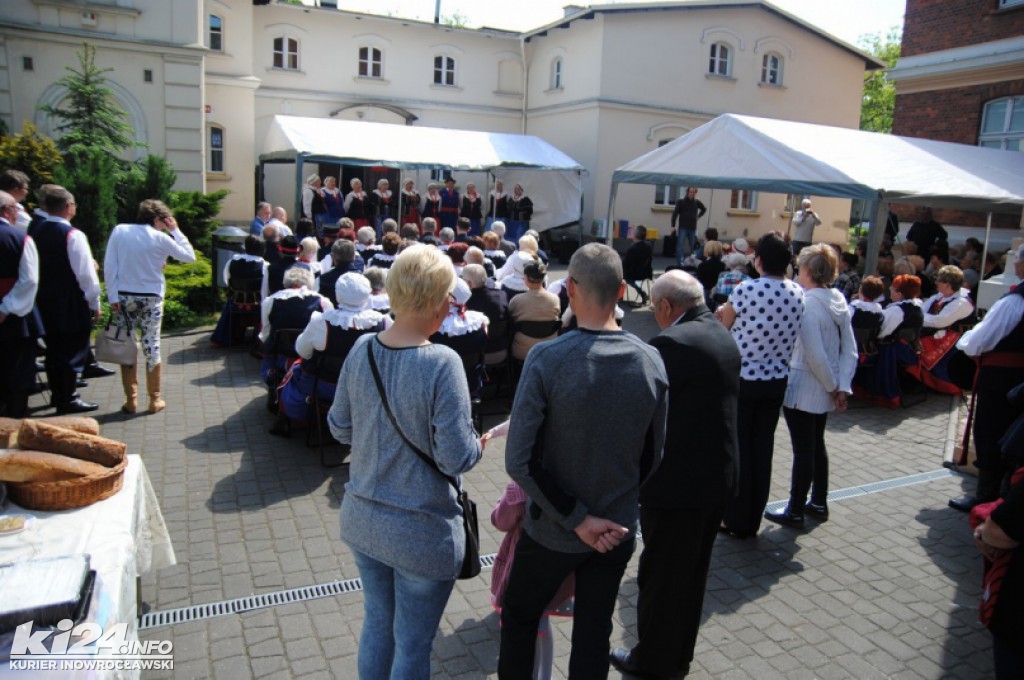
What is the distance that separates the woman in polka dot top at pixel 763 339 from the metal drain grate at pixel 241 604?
8.15ft

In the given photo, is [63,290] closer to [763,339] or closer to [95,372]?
[95,372]

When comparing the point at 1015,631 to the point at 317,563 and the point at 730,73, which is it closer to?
the point at 317,563

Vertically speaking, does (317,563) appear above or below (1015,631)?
below

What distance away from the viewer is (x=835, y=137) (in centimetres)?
1137

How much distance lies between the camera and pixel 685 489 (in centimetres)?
302

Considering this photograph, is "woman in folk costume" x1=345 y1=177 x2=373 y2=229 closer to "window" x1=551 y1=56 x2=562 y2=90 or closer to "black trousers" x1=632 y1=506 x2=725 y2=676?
"window" x1=551 y1=56 x2=562 y2=90

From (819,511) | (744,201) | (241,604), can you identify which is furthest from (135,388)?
(744,201)

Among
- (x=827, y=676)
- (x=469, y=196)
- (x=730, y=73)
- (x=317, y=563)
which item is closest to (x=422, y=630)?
(x=317, y=563)

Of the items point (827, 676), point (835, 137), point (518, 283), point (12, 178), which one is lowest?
A: point (827, 676)

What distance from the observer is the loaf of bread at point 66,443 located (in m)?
2.77

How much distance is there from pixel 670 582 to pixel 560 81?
22.8 metres

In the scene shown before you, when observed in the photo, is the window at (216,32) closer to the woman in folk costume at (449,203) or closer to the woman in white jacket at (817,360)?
the woman in folk costume at (449,203)

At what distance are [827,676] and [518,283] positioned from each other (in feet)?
18.3

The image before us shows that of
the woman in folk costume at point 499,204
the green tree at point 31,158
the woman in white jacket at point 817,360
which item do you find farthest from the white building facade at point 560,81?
the woman in white jacket at point 817,360
